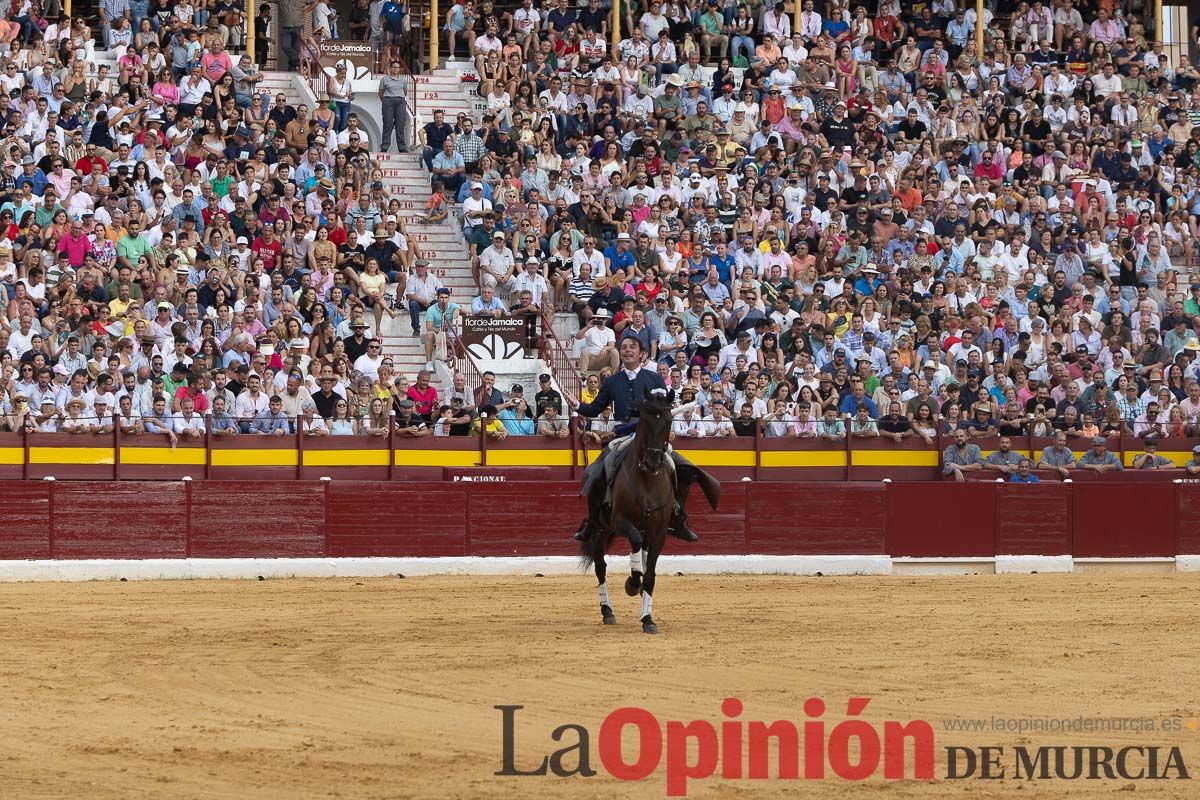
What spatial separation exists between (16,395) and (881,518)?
9.79 m

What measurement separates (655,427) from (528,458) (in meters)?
8.65

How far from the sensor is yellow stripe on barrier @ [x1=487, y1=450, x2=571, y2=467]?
2230 centimetres

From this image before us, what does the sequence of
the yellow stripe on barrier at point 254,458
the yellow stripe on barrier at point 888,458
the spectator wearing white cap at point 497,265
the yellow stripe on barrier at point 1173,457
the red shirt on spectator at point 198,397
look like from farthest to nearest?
the spectator wearing white cap at point 497,265, the yellow stripe on barrier at point 1173,457, the yellow stripe on barrier at point 888,458, the yellow stripe on barrier at point 254,458, the red shirt on spectator at point 198,397

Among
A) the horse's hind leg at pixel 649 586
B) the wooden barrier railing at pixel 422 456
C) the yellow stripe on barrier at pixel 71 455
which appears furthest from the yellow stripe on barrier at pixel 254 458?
the horse's hind leg at pixel 649 586

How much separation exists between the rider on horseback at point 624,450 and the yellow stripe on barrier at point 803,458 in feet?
26.5

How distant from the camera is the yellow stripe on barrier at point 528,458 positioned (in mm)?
22297

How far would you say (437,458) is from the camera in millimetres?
22156

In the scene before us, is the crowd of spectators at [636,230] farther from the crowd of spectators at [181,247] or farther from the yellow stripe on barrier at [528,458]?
the yellow stripe on barrier at [528,458]

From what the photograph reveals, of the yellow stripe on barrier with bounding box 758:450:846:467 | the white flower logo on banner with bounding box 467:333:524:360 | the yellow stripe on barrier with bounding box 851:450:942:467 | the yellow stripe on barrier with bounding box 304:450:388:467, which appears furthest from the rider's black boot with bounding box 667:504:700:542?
the white flower logo on banner with bounding box 467:333:524:360

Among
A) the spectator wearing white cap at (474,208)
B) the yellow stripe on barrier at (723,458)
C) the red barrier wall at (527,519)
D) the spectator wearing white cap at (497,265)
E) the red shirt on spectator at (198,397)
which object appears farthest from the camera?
the spectator wearing white cap at (474,208)

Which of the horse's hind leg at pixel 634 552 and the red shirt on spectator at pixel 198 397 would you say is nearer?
the horse's hind leg at pixel 634 552

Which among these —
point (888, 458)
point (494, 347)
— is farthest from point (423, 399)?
point (888, 458)

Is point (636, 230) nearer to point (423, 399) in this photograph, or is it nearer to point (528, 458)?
point (528, 458)

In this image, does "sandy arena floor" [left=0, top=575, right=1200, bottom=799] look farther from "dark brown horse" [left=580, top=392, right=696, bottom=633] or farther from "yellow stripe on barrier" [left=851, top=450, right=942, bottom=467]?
"yellow stripe on barrier" [left=851, top=450, right=942, bottom=467]
